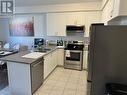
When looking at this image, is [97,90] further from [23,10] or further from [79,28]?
[23,10]

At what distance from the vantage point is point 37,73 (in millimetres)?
3084

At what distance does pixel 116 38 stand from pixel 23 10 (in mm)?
4675

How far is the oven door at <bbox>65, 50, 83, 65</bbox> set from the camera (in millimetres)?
4573

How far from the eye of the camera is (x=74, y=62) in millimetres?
4672

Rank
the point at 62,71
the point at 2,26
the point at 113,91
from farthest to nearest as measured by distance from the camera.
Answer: the point at 2,26
the point at 62,71
the point at 113,91

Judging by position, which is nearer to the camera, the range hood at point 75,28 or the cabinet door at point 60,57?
the range hood at point 75,28

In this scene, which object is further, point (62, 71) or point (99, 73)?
point (62, 71)

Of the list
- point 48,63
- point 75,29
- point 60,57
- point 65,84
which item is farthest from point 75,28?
point 65,84

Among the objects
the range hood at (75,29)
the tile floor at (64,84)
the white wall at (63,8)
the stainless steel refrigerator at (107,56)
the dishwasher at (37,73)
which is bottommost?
the tile floor at (64,84)

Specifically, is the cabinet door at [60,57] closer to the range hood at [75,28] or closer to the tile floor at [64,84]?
the tile floor at [64,84]

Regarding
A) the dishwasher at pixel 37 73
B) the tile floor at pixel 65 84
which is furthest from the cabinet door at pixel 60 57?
the dishwasher at pixel 37 73

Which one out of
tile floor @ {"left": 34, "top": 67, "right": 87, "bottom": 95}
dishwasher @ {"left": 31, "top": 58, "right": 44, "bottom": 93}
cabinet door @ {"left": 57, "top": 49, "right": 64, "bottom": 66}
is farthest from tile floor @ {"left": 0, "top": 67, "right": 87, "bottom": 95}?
cabinet door @ {"left": 57, "top": 49, "right": 64, "bottom": 66}

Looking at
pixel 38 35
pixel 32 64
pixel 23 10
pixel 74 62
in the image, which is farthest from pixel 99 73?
pixel 23 10

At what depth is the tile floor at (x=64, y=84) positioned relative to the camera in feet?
10.3
